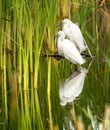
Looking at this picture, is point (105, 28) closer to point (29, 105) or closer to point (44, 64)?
point (44, 64)

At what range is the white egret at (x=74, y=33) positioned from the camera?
5.23 metres

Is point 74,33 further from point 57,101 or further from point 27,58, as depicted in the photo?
point 57,101

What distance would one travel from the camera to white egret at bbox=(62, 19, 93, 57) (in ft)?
17.1

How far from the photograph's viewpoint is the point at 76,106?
12.3 feet

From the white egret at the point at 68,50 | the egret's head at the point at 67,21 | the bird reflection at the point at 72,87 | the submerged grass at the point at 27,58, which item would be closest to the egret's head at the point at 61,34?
the white egret at the point at 68,50

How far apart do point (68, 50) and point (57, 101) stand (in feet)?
4.40

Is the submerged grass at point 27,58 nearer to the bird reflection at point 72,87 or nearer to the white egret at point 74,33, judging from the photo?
the bird reflection at point 72,87

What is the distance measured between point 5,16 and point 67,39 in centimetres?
126

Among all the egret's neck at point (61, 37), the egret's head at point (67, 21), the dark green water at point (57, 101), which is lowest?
the dark green water at point (57, 101)

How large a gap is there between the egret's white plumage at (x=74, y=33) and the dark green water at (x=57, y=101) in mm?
284

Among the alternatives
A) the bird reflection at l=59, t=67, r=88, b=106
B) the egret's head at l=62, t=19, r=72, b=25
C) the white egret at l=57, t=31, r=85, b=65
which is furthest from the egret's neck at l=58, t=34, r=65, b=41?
the bird reflection at l=59, t=67, r=88, b=106

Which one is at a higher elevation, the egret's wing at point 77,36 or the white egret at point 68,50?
the egret's wing at point 77,36

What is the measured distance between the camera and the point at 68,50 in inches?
207

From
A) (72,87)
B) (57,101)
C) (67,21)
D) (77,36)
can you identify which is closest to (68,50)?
(77,36)
